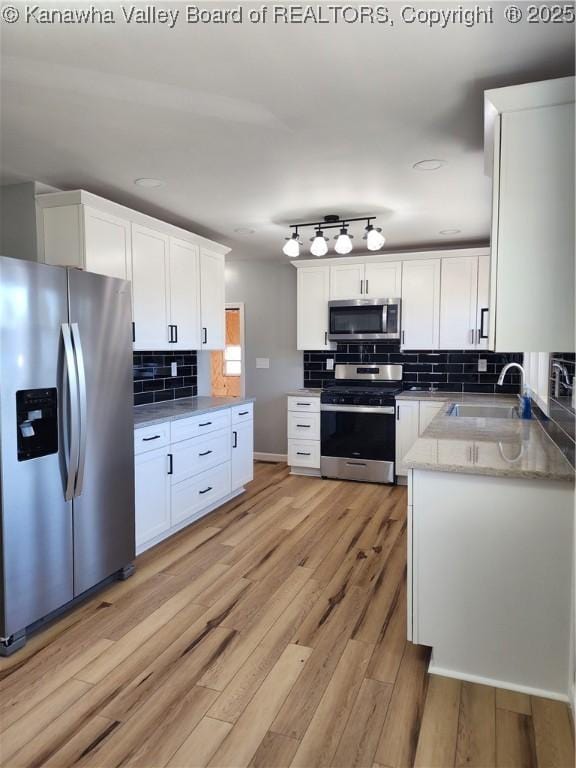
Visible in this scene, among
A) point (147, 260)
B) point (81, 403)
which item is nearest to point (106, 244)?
point (147, 260)

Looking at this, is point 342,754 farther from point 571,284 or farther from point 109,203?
point 109,203

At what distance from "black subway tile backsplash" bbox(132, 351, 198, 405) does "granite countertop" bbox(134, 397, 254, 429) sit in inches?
3.1

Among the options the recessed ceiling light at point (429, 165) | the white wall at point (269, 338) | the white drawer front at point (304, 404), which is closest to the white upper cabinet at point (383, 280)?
the white wall at point (269, 338)

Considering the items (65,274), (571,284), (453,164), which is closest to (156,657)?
(65,274)

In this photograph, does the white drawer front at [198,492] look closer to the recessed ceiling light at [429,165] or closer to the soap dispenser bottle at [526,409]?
the soap dispenser bottle at [526,409]

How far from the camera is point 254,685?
1.96m

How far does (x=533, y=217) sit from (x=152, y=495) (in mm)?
2661

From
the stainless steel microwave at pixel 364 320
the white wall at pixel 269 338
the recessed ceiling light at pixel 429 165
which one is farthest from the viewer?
the white wall at pixel 269 338

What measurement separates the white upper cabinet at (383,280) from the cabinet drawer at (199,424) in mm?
2032

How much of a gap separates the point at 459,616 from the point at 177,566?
5.73 feet

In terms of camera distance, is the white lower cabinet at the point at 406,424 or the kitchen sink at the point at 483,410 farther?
the white lower cabinet at the point at 406,424

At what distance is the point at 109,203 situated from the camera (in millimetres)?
3205

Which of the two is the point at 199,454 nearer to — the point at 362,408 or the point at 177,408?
the point at 177,408

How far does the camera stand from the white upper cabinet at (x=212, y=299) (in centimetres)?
439
